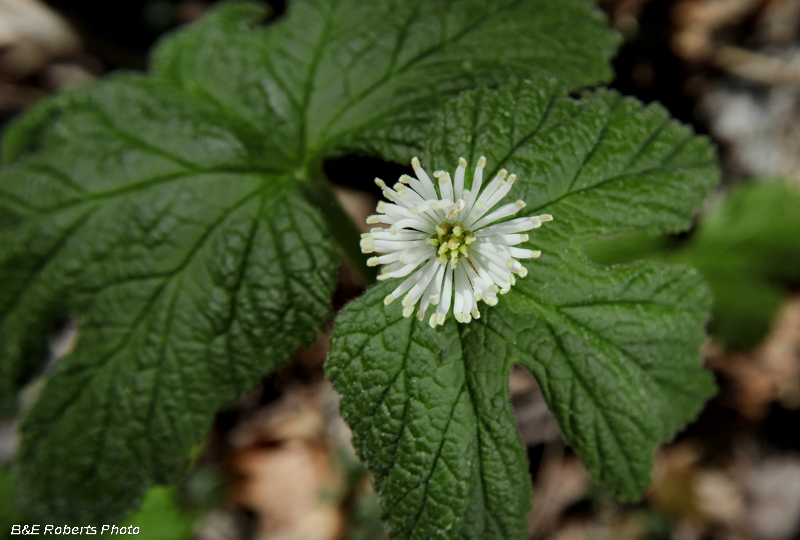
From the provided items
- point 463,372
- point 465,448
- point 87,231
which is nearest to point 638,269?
point 463,372

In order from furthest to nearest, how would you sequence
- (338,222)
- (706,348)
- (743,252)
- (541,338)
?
(706,348) → (743,252) → (338,222) → (541,338)

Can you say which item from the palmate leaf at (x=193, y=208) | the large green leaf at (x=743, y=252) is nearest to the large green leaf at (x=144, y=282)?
the palmate leaf at (x=193, y=208)

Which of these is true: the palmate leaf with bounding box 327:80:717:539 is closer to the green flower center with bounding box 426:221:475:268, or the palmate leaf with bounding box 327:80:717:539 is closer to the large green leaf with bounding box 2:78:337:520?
the green flower center with bounding box 426:221:475:268

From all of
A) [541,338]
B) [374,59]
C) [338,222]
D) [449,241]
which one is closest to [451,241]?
[449,241]

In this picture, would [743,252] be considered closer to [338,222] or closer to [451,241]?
[338,222]

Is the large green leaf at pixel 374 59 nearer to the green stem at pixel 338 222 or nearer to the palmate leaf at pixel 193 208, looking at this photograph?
the palmate leaf at pixel 193 208

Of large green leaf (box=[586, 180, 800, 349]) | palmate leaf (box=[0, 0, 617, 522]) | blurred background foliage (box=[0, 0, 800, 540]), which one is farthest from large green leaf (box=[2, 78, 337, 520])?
large green leaf (box=[586, 180, 800, 349])
